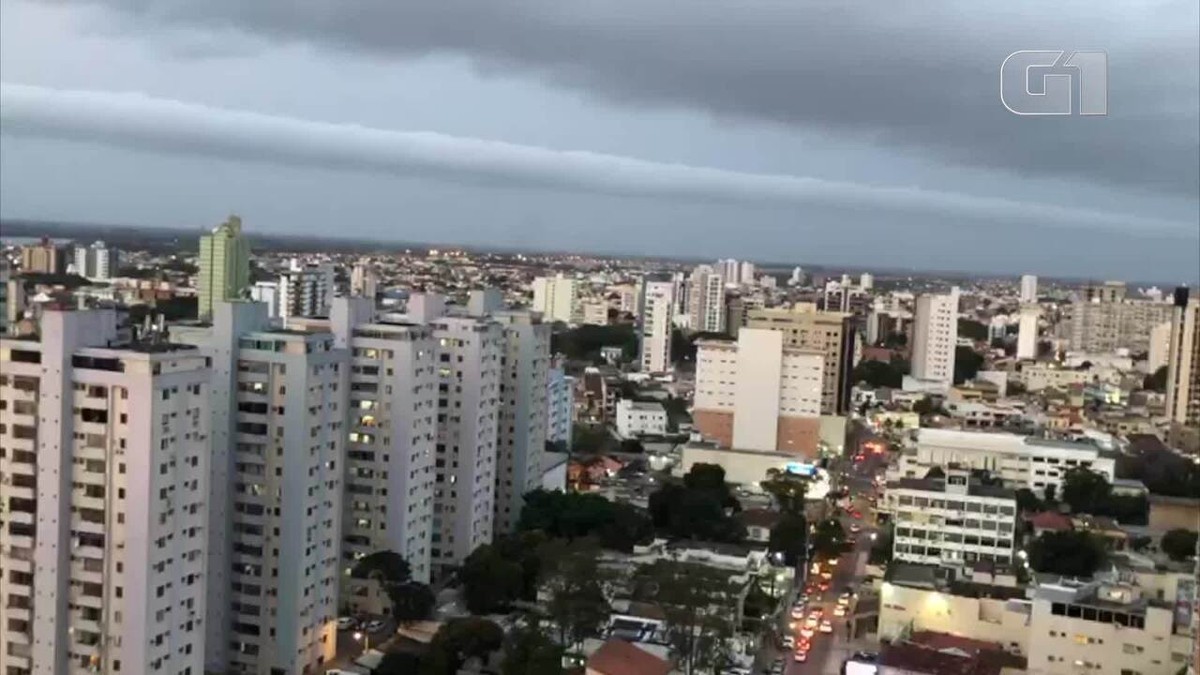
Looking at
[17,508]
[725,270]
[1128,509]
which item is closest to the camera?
[17,508]

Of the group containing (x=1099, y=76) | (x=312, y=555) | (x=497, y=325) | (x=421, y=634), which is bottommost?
(x=421, y=634)

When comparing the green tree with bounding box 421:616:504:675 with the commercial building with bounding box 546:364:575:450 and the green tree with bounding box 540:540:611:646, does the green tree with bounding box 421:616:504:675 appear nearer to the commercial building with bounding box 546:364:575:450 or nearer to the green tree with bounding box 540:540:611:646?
the green tree with bounding box 540:540:611:646

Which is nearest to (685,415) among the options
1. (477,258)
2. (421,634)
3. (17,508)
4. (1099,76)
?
(477,258)

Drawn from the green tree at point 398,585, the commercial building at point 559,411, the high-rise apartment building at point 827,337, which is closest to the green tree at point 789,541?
the green tree at point 398,585

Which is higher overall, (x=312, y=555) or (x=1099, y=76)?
(x=1099, y=76)

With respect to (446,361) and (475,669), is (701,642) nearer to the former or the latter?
(475,669)

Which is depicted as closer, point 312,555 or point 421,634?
point 312,555
